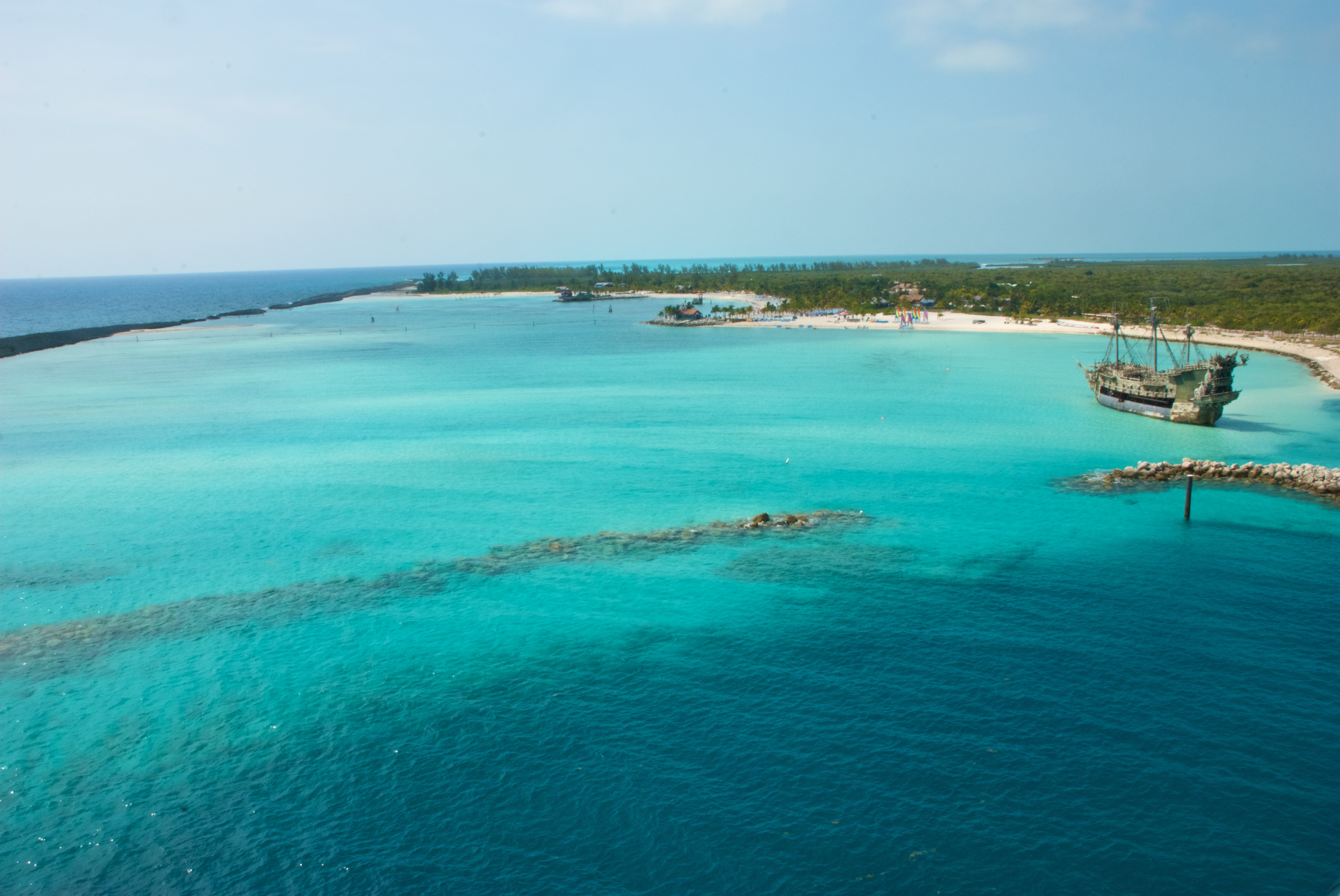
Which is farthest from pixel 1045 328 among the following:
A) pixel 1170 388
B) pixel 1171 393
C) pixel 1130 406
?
pixel 1171 393

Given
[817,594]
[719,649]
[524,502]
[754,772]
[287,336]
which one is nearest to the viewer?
[754,772]

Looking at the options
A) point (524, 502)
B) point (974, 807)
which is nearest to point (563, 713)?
point (974, 807)

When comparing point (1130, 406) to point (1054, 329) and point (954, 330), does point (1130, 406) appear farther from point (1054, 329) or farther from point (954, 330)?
point (954, 330)

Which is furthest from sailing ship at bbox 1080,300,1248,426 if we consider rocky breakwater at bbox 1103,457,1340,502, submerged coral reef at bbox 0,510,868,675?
submerged coral reef at bbox 0,510,868,675

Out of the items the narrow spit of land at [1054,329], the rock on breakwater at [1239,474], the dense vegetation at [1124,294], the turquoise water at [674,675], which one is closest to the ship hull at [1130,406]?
the turquoise water at [674,675]

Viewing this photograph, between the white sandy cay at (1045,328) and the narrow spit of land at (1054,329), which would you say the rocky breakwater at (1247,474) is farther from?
the white sandy cay at (1045,328)

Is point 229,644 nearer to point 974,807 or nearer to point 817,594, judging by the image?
point 817,594

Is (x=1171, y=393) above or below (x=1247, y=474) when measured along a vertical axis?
above
